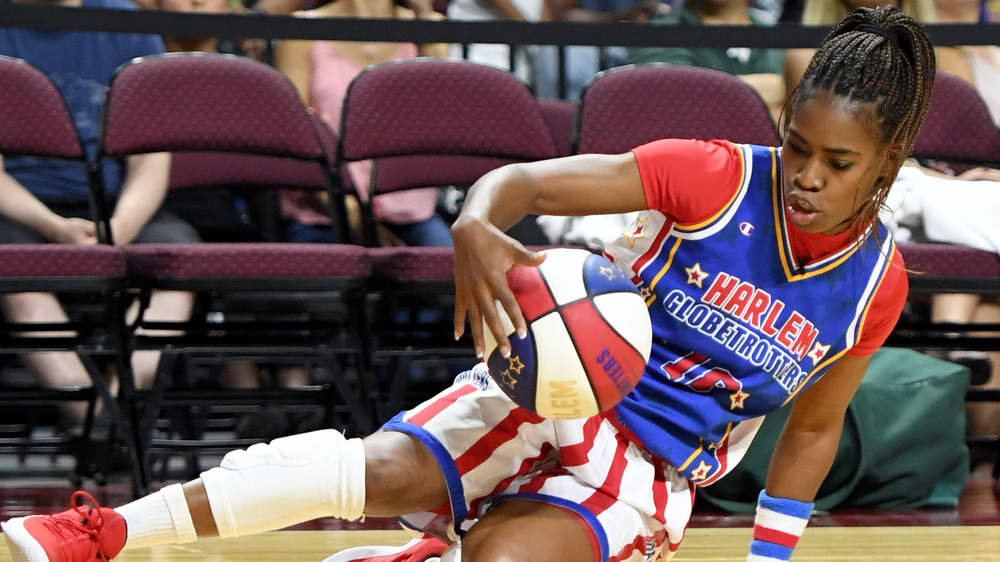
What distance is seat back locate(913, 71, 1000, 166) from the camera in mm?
3881

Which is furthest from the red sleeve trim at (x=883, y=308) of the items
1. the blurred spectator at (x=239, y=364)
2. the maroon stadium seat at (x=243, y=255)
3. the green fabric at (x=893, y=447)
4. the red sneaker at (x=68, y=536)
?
the blurred spectator at (x=239, y=364)

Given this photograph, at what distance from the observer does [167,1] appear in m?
4.11

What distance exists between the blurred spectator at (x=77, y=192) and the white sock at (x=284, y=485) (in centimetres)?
210

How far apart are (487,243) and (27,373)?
10.9ft

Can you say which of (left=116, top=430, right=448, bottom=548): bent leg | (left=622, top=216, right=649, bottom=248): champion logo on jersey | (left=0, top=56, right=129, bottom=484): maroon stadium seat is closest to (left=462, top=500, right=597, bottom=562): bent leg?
(left=116, top=430, right=448, bottom=548): bent leg

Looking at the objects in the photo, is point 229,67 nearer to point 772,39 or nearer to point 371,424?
point 371,424

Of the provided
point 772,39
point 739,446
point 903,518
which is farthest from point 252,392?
point 772,39

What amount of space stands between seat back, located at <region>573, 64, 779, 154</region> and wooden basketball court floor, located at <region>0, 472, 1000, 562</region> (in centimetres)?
133

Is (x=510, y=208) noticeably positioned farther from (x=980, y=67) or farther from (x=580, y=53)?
(x=980, y=67)

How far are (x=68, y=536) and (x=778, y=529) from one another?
121cm

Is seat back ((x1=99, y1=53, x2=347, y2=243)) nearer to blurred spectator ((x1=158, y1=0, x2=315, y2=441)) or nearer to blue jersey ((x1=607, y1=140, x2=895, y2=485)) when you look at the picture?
blurred spectator ((x1=158, y1=0, x2=315, y2=441))

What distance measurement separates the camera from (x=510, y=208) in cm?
→ 152

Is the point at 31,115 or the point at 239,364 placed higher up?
the point at 31,115

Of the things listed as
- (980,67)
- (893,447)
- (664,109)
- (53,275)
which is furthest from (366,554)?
(980,67)
